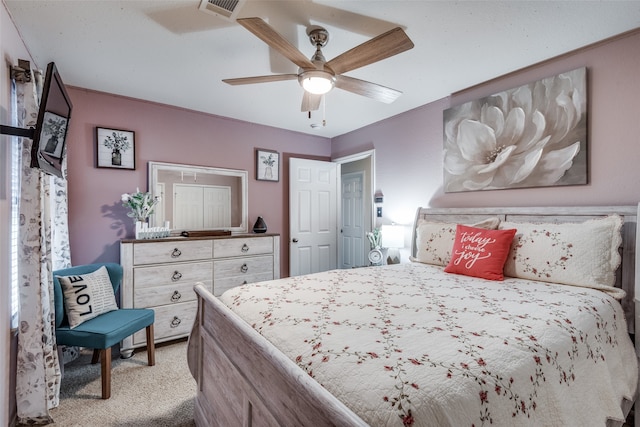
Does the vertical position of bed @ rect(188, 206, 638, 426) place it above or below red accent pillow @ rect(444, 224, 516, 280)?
below

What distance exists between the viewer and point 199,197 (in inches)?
138

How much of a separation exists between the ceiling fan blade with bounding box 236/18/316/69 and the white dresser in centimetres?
205

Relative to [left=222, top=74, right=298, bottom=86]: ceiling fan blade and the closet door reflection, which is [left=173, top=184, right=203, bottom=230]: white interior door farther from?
[left=222, top=74, right=298, bottom=86]: ceiling fan blade

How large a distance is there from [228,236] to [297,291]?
1.77m

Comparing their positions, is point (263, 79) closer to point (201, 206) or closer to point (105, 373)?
point (201, 206)

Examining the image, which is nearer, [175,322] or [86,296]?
[86,296]

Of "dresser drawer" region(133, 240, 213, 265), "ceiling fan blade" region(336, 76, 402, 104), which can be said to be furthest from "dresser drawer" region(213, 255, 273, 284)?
"ceiling fan blade" region(336, 76, 402, 104)

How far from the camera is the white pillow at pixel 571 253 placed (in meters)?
1.84

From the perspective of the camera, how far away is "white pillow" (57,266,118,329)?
7.09ft

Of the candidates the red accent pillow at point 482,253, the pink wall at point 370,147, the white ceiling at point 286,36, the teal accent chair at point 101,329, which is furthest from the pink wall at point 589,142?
the teal accent chair at point 101,329

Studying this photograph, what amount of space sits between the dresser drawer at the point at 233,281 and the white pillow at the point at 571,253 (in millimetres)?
2419

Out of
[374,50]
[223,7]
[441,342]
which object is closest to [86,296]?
[223,7]

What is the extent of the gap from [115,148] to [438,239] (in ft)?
10.8

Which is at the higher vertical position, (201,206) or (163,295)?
(201,206)
